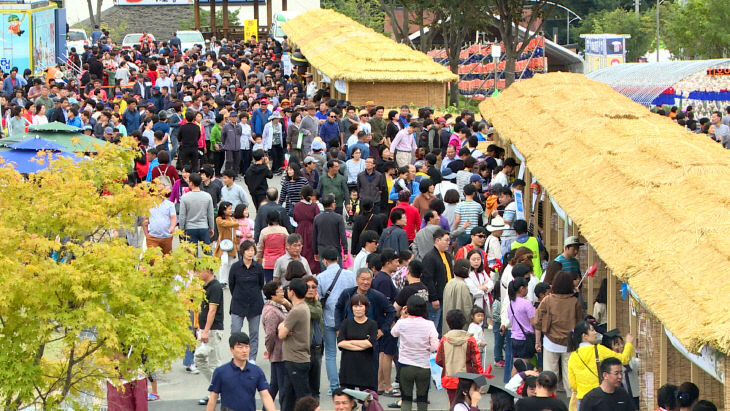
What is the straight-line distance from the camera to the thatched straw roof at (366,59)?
3114 centimetres

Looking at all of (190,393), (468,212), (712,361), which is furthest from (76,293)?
(468,212)

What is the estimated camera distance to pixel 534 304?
14.3 metres

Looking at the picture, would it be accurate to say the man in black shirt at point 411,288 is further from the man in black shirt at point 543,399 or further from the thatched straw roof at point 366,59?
the thatched straw roof at point 366,59

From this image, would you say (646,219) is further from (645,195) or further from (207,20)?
Answer: (207,20)

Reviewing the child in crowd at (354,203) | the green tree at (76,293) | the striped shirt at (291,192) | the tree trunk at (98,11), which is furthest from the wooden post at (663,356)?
the tree trunk at (98,11)

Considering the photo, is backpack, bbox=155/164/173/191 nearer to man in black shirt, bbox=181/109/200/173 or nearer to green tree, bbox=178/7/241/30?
man in black shirt, bbox=181/109/200/173

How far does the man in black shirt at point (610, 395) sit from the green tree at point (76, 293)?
11.2 ft

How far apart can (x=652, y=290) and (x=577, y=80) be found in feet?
47.1

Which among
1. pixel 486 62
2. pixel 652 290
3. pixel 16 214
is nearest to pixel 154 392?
pixel 16 214

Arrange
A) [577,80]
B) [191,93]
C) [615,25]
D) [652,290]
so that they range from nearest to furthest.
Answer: [652,290] < [577,80] < [191,93] < [615,25]

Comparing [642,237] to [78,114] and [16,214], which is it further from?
[78,114]

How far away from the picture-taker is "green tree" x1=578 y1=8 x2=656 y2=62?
Answer: 84500mm

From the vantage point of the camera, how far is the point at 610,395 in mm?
10711

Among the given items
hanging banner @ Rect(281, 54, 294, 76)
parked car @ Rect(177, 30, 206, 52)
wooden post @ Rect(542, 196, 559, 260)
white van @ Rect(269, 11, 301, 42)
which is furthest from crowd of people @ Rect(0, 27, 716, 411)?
parked car @ Rect(177, 30, 206, 52)
